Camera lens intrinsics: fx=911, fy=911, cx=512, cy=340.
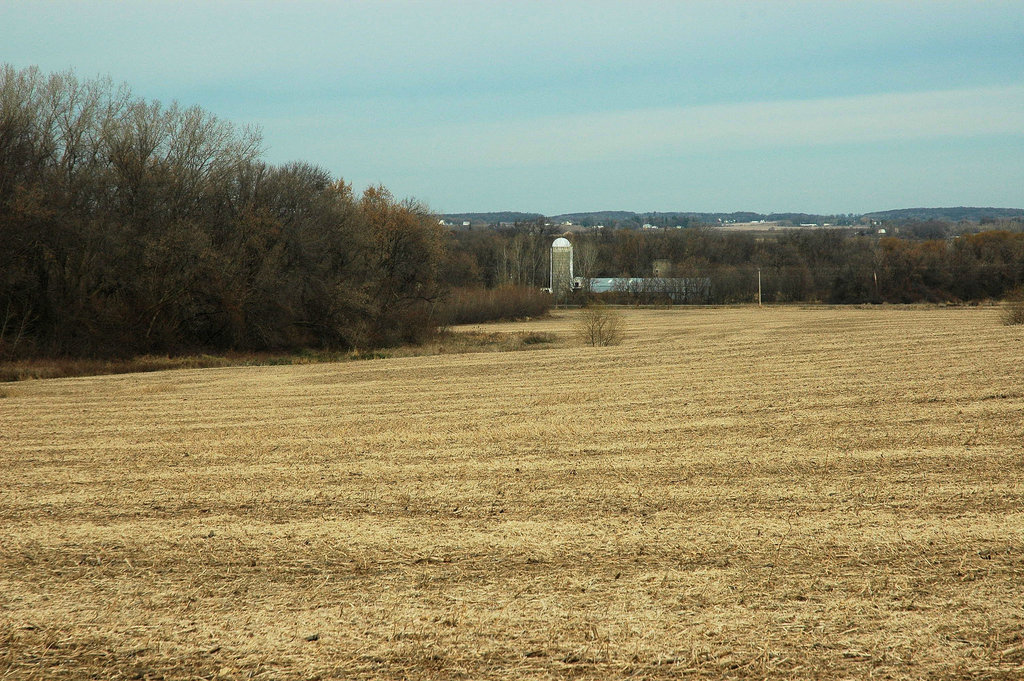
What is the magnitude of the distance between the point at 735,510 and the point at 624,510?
A: 123 centimetres

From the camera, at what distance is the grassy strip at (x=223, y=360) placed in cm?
3325

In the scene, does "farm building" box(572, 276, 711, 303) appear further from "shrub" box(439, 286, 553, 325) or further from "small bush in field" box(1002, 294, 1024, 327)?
"small bush in field" box(1002, 294, 1024, 327)

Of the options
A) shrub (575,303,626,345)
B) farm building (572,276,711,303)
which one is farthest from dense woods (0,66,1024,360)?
farm building (572,276,711,303)

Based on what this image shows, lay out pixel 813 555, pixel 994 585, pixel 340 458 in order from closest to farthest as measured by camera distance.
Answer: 1. pixel 994 585
2. pixel 813 555
3. pixel 340 458

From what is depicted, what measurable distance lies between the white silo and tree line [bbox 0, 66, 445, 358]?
175ft

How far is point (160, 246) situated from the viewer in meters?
38.9

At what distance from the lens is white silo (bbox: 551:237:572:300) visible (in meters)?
102

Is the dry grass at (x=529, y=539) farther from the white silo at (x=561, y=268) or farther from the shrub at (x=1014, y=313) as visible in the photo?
the white silo at (x=561, y=268)

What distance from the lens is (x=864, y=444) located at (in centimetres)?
1380

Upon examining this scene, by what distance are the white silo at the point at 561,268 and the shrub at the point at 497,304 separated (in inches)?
676

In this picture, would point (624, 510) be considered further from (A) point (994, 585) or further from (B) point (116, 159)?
(B) point (116, 159)

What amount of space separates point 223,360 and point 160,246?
5553 millimetres

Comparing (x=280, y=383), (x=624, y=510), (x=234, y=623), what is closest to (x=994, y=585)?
(x=624, y=510)

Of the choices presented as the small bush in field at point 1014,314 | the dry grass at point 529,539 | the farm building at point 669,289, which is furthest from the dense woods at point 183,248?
the farm building at point 669,289
